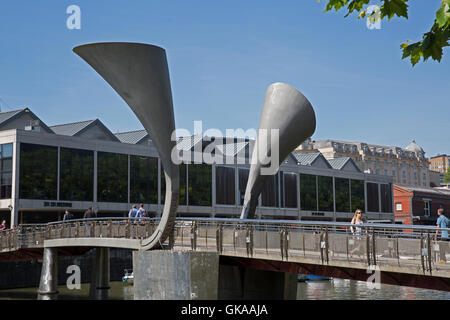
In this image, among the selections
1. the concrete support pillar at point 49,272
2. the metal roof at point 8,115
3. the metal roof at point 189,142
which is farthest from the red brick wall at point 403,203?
the concrete support pillar at point 49,272

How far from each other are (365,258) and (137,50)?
28.6ft

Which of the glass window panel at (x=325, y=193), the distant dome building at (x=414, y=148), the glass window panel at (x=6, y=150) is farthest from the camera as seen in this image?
the distant dome building at (x=414, y=148)

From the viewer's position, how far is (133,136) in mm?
59500

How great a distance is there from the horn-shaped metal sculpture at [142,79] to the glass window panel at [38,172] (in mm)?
28377

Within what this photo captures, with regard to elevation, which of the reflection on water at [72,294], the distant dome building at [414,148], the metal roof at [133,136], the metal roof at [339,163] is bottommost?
the reflection on water at [72,294]

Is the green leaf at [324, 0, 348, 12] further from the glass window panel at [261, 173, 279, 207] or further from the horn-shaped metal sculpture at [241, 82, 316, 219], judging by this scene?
the glass window panel at [261, 173, 279, 207]

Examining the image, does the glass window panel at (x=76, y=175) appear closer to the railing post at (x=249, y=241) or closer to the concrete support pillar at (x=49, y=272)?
the concrete support pillar at (x=49, y=272)

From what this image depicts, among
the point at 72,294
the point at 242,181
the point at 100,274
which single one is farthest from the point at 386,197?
the point at 100,274

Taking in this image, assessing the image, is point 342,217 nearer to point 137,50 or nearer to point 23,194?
point 23,194

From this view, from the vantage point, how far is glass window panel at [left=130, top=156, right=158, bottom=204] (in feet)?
170

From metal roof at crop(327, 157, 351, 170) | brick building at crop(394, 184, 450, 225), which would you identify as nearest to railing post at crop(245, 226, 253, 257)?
metal roof at crop(327, 157, 351, 170)

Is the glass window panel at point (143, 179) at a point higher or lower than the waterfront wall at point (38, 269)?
higher

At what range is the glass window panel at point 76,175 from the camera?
4684 cm
